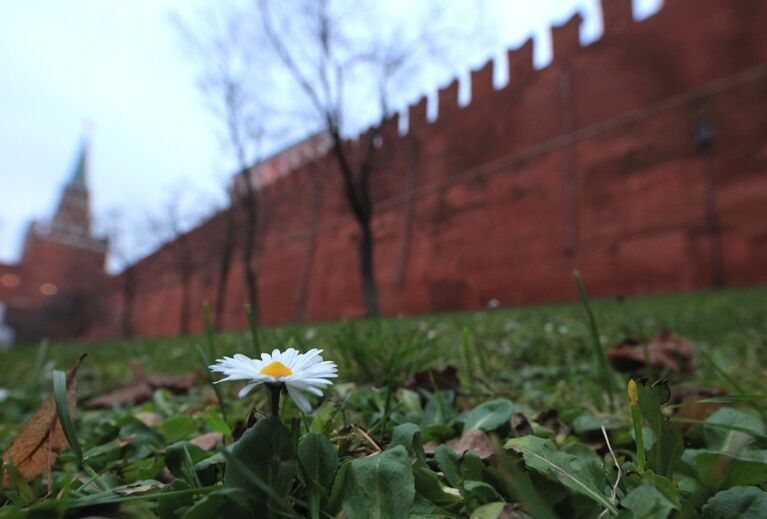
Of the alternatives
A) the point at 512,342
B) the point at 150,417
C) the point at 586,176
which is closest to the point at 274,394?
the point at 150,417

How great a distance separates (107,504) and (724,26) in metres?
11.7

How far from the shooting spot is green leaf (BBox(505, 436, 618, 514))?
1.71ft

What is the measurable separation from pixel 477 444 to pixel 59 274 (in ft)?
156

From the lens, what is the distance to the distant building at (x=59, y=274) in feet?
97.2

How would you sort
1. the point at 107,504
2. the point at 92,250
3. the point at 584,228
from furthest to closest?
the point at 92,250
the point at 584,228
the point at 107,504

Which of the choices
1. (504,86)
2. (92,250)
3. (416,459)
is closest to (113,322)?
(92,250)

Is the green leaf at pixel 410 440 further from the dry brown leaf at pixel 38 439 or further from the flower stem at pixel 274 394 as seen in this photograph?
the dry brown leaf at pixel 38 439

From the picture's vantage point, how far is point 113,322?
31.6 metres

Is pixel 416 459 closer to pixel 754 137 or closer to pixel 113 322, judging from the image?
pixel 754 137

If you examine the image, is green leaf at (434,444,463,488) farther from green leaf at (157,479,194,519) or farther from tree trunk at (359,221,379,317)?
tree trunk at (359,221,379,317)

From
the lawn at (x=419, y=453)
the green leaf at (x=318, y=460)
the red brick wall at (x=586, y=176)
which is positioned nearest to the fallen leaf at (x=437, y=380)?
the lawn at (x=419, y=453)

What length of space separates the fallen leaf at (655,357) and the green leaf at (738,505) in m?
1.00

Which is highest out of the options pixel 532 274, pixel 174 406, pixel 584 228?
pixel 584 228

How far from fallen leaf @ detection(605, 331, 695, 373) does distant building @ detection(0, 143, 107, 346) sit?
25.5 meters
